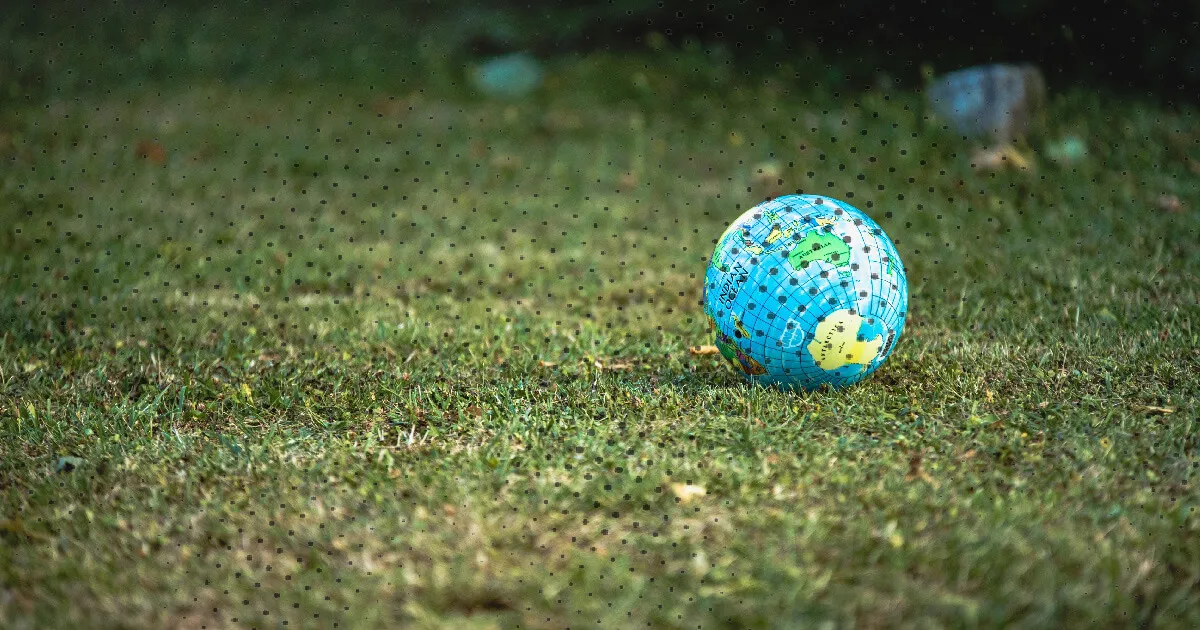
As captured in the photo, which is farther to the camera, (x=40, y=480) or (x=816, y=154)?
(x=816, y=154)

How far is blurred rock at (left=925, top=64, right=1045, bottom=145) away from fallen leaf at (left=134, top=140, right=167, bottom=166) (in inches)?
242

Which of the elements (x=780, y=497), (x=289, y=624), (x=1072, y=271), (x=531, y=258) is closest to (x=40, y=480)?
(x=289, y=624)

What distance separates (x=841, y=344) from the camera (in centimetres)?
361

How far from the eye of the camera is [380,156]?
859cm

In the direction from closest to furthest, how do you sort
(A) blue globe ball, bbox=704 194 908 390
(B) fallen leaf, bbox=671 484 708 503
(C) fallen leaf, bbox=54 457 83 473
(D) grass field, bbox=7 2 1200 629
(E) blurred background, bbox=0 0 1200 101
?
1. (D) grass field, bbox=7 2 1200 629
2. (B) fallen leaf, bbox=671 484 708 503
3. (C) fallen leaf, bbox=54 457 83 473
4. (A) blue globe ball, bbox=704 194 908 390
5. (E) blurred background, bbox=0 0 1200 101

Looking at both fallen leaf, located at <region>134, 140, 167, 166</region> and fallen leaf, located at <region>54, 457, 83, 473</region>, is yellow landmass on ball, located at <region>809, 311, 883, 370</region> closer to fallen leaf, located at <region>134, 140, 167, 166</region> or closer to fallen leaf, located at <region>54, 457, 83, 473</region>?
fallen leaf, located at <region>54, 457, 83, 473</region>

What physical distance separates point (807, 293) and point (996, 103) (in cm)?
Answer: 469

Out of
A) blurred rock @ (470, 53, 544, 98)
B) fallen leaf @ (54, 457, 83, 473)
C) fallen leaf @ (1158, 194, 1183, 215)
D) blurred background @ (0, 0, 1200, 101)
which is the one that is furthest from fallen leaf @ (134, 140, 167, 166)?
fallen leaf @ (1158, 194, 1183, 215)

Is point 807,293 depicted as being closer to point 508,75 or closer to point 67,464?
point 67,464

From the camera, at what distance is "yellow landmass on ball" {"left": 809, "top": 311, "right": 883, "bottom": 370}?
3.56m

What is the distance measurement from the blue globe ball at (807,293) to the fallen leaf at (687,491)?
76 cm

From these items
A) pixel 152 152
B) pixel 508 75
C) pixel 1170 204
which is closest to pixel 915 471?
pixel 1170 204

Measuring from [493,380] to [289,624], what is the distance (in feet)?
5.65

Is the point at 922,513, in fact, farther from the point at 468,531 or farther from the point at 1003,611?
the point at 468,531
